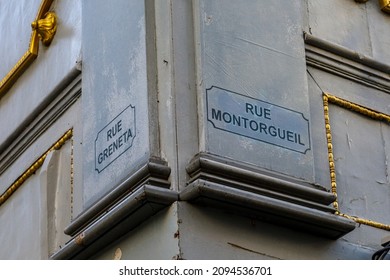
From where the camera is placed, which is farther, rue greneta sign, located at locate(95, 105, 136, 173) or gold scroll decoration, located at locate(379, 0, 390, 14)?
gold scroll decoration, located at locate(379, 0, 390, 14)

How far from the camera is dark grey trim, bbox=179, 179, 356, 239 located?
765cm

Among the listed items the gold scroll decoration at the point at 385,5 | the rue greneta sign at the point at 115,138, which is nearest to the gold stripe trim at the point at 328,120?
Answer: the gold scroll decoration at the point at 385,5

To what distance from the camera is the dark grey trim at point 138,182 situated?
25.5 ft

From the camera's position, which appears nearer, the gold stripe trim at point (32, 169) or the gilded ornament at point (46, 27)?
the gold stripe trim at point (32, 169)

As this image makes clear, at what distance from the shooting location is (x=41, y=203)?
9266 mm

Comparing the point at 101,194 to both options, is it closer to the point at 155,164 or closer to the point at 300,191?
the point at 155,164

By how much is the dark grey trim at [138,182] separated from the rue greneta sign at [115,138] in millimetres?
258

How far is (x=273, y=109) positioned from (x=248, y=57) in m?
0.35

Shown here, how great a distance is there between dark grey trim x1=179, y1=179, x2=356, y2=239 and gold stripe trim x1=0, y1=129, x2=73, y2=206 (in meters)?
1.76

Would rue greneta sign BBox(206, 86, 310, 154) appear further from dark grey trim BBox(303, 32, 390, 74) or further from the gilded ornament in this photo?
the gilded ornament

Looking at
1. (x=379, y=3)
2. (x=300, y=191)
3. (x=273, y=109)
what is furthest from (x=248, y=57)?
(x=379, y=3)

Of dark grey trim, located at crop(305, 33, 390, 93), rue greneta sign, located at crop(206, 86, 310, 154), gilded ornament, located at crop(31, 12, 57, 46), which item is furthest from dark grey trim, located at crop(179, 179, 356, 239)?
gilded ornament, located at crop(31, 12, 57, 46)

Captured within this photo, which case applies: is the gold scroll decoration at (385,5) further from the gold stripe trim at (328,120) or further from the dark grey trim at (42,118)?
the dark grey trim at (42,118)

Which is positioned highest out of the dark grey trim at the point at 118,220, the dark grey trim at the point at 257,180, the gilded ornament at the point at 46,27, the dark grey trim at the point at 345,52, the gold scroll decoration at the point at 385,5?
the gilded ornament at the point at 46,27
